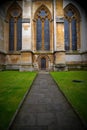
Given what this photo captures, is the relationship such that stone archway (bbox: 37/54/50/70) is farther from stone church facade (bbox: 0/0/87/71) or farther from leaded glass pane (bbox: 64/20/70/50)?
leaded glass pane (bbox: 64/20/70/50)

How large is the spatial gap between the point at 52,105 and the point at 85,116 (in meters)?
1.60

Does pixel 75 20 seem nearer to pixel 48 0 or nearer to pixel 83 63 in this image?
pixel 48 0

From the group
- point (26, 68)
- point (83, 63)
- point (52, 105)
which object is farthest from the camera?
point (83, 63)

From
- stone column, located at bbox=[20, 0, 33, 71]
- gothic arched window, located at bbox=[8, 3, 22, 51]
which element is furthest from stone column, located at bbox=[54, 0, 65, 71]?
gothic arched window, located at bbox=[8, 3, 22, 51]

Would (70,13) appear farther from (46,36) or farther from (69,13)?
(46,36)

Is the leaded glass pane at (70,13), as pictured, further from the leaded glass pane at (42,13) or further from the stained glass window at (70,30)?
the leaded glass pane at (42,13)

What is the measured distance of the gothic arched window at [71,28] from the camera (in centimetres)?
2188

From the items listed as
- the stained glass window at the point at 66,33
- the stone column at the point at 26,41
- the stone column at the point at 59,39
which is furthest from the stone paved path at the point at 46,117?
the stained glass window at the point at 66,33

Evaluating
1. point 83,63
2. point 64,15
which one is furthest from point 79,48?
point 64,15

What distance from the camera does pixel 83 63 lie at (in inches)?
799

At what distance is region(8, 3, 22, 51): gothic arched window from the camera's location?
869 inches

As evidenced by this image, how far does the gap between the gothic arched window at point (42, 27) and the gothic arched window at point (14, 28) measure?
2786 mm

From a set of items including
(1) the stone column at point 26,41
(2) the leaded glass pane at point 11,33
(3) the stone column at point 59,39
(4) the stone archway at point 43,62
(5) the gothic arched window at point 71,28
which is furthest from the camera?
(2) the leaded glass pane at point 11,33

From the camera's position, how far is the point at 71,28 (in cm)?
2220
